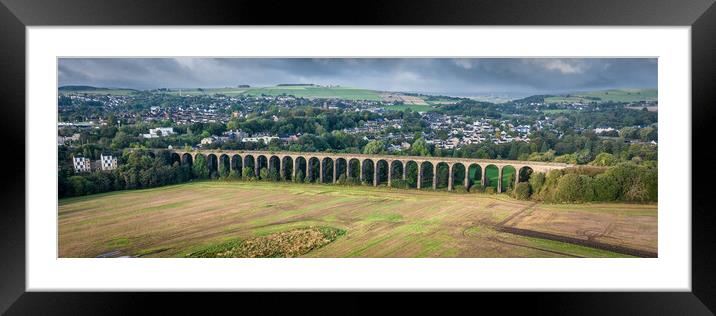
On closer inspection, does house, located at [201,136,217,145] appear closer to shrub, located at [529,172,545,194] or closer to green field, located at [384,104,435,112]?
green field, located at [384,104,435,112]

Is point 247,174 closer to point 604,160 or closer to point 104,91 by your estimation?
point 104,91

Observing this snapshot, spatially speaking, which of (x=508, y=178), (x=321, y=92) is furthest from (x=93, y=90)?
(x=508, y=178)

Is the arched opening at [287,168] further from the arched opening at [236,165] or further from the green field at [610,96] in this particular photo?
the green field at [610,96]

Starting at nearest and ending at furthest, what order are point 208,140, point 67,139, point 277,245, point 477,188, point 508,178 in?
point 277,245, point 67,139, point 508,178, point 477,188, point 208,140
